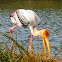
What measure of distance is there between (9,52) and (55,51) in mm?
3423

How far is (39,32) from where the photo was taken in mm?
Result: 6984

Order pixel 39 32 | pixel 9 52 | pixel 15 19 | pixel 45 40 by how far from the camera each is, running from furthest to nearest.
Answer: pixel 15 19 → pixel 39 32 → pixel 45 40 → pixel 9 52

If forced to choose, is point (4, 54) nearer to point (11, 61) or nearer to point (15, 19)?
point (11, 61)

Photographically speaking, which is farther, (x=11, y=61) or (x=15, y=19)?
(x=15, y=19)

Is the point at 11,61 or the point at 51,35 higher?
the point at 11,61

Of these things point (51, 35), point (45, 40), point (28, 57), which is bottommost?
point (51, 35)

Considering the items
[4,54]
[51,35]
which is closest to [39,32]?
[4,54]

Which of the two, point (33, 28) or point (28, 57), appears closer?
point (28, 57)

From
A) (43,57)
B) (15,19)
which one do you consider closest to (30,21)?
(15,19)

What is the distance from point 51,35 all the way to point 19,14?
3.98 meters

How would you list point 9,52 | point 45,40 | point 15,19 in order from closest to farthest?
1. point 9,52
2. point 45,40
3. point 15,19

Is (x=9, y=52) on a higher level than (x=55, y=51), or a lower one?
higher

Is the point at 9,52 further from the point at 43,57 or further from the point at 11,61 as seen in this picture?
the point at 43,57

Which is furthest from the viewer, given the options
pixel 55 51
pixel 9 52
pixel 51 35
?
pixel 51 35
